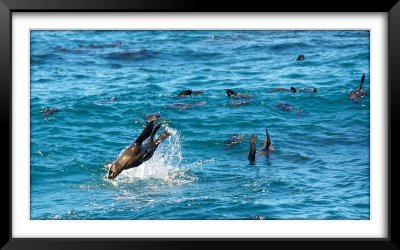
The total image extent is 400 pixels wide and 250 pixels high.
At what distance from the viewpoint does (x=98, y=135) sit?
1353 centimetres

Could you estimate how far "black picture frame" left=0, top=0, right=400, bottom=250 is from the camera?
12.5 metres

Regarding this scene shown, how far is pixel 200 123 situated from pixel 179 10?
203 cm

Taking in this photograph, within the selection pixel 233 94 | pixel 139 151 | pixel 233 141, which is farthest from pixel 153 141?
pixel 233 94

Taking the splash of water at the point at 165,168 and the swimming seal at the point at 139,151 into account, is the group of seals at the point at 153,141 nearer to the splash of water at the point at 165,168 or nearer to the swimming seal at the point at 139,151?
the swimming seal at the point at 139,151

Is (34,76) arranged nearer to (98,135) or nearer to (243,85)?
(98,135)

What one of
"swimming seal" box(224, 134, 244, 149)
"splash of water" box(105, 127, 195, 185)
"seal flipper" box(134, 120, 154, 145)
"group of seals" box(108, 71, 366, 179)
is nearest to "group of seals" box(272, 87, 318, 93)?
"group of seals" box(108, 71, 366, 179)

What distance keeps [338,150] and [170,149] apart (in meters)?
2.65

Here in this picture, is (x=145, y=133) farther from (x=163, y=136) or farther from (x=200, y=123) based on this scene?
(x=200, y=123)

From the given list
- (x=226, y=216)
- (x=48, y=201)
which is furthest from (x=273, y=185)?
(x=48, y=201)

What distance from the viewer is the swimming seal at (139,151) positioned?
1351 cm

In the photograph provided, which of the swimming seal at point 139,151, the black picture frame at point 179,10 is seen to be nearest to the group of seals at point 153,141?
the swimming seal at point 139,151

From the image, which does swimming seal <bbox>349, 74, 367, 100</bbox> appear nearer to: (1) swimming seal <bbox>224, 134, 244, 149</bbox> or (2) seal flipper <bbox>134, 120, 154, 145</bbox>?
(1) swimming seal <bbox>224, 134, 244, 149</bbox>

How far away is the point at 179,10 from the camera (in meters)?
12.6

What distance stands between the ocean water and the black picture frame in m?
0.42
